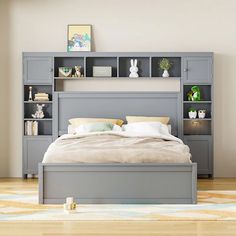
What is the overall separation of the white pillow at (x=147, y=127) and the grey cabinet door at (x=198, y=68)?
2.65ft

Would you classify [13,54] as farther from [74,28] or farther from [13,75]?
[74,28]

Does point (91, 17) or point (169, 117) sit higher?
point (91, 17)

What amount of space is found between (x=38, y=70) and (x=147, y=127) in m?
1.69

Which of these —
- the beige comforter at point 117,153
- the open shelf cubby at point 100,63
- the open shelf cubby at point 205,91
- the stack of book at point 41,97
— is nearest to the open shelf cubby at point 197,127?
the open shelf cubby at point 205,91

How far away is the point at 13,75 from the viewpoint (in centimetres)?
798

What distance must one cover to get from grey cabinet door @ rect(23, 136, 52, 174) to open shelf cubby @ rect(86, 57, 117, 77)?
3.63ft

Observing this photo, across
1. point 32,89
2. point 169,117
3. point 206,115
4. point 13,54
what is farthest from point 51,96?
point 206,115

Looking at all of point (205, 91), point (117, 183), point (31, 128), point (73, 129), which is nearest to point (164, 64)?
point (205, 91)

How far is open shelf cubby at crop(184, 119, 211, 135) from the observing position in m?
7.96

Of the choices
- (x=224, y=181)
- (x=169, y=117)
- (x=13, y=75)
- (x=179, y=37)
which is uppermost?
(x=179, y=37)

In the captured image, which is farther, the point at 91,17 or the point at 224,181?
the point at 91,17

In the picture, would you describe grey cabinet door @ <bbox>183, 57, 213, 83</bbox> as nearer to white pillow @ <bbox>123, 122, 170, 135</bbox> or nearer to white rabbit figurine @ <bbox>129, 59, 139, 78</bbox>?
white rabbit figurine @ <bbox>129, 59, 139, 78</bbox>

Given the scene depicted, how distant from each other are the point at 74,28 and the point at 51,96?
980mm

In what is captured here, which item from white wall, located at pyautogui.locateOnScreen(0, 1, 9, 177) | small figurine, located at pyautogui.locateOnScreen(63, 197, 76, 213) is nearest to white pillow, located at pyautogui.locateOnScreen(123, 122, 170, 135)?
white wall, located at pyautogui.locateOnScreen(0, 1, 9, 177)
